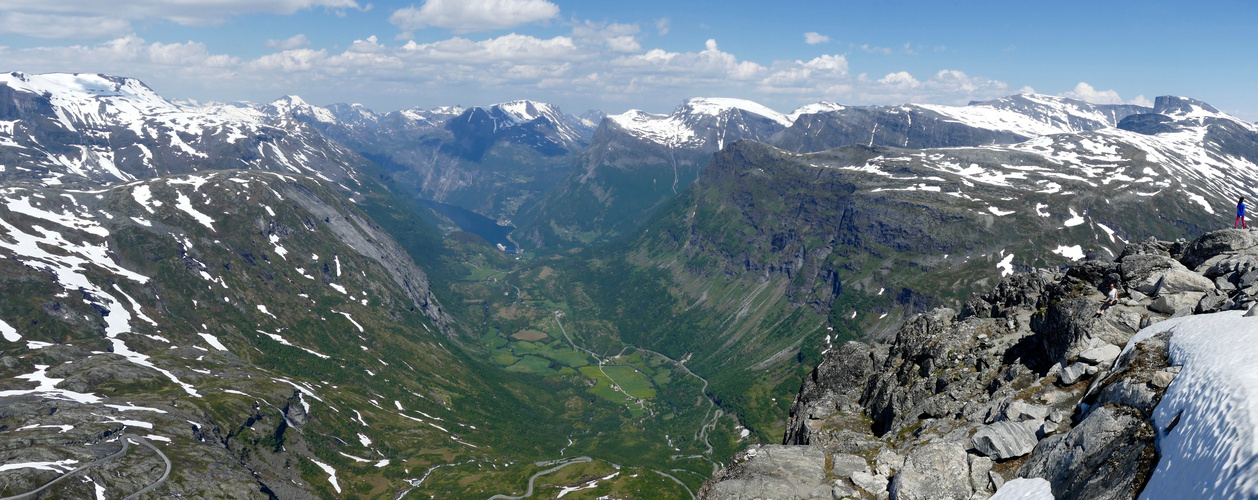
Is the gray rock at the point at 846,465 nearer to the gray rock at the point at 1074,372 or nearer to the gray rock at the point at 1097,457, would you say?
the gray rock at the point at 1097,457

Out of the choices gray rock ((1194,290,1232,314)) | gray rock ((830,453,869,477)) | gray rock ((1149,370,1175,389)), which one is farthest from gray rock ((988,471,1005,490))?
gray rock ((1194,290,1232,314))

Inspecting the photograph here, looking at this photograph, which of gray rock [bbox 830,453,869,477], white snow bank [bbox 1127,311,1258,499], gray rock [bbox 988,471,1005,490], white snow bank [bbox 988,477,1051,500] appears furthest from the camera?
gray rock [bbox 830,453,869,477]

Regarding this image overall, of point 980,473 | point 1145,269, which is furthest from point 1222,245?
point 980,473

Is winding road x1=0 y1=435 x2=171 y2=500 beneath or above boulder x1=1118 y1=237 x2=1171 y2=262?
beneath

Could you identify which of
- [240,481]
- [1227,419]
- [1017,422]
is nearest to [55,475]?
[240,481]

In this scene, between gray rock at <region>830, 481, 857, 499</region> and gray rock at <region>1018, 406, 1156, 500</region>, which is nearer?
gray rock at <region>1018, 406, 1156, 500</region>

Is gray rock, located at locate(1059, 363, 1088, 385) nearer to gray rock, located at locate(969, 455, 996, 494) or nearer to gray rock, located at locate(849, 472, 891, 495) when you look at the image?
gray rock, located at locate(969, 455, 996, 494)

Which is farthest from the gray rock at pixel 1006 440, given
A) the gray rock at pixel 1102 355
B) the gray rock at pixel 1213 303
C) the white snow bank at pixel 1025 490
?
the gray rock at pixel 1213 303
